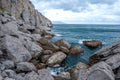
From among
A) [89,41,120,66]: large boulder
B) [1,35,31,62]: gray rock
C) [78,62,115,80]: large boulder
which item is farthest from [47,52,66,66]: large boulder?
[78,62,115,80]: large boulder

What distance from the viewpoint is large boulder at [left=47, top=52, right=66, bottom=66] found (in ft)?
126

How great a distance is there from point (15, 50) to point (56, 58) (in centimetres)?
734

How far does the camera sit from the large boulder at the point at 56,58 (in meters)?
38.5

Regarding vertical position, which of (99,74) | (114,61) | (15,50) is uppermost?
(114,61)

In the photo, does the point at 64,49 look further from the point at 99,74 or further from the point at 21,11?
the point at 21,11

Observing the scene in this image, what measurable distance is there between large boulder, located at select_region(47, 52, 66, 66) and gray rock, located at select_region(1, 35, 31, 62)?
3.38m

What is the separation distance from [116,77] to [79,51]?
23.1 m

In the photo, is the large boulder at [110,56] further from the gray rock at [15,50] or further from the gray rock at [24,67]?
the gray rock at [15,50]

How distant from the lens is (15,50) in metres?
36.2

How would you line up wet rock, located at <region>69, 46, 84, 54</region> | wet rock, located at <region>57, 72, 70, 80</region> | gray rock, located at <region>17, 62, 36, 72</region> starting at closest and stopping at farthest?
1. gray rock, located at <region>17, 62, 36, 72</region>
2. wet rock, located at <region>57, 72, 70, 80</region>
3. wet rock, located at <region>69, 46, 84, 54</region>

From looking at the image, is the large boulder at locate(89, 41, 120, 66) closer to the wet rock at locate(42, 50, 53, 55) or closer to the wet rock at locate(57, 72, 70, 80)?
the wet rock at locate(57, 72, 70, 80)

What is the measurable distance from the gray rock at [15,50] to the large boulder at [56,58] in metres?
3.38

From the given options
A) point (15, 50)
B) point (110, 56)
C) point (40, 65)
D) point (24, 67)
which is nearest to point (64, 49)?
point (40, 65)

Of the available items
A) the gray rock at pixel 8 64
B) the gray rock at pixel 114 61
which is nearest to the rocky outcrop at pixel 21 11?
the gray rock at pixel 8 64
